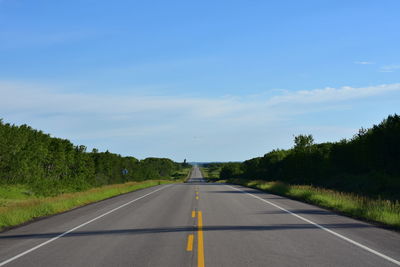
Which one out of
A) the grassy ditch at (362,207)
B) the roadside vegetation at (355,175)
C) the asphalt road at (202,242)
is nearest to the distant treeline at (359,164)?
the roadside vegetation at (355,175)

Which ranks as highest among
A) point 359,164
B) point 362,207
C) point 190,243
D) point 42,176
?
point 359,164

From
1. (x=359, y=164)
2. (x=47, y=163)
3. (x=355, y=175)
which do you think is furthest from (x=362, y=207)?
(x=47, y=163)

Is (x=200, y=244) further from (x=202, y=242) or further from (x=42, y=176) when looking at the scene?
(x=42, y=176)

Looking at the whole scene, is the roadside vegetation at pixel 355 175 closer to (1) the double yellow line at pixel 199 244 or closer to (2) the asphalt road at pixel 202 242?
(2) the asphalt road at pixel 202 242

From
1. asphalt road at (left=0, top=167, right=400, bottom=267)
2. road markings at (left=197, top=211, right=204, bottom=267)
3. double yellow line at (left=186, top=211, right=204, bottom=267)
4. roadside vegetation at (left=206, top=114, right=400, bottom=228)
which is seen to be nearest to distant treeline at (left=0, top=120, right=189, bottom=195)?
roadside vegetation at (left=206, top=114, right=400, bottom=228)

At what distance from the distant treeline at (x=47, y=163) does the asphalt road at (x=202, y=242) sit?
32.1 m

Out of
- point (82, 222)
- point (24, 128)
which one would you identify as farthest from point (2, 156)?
point (82, 222)

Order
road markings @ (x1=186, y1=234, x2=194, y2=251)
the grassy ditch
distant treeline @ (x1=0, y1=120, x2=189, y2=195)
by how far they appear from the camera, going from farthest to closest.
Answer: distant treeline @ (x1=0, y1=120, x2=189, y2=195)
the grassy ditch
road markings @ (x1=186, y1=234, x2=194, y2=251)

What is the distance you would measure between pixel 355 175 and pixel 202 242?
135ft

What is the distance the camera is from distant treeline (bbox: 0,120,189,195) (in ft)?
145

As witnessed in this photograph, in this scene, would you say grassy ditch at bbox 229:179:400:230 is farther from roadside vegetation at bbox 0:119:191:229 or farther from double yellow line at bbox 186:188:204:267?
roadside vegetation at bbox 0:119:191:229

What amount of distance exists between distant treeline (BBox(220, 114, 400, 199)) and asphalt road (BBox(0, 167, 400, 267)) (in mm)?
23784

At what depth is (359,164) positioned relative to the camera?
47.6 metres

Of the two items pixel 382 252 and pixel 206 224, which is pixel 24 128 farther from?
pixel 382 252
